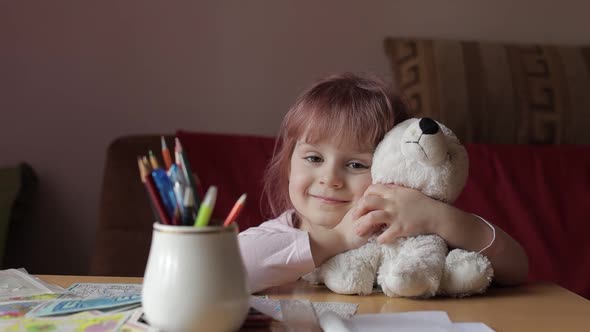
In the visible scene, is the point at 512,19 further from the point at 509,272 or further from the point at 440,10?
the point at 509,272

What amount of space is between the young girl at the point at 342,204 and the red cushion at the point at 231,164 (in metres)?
0.45

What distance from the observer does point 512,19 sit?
1.88m

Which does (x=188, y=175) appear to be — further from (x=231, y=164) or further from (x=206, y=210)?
(x=231, y=164)

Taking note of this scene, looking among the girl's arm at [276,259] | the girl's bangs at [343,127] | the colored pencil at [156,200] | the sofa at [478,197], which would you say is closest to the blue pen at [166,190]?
the colored pencil at [156,200]

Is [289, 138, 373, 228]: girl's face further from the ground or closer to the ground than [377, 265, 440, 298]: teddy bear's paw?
further from the ground

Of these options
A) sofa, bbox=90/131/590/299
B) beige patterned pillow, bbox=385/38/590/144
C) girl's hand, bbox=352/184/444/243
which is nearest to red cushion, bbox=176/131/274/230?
sofa, bbox=90/131/590/299

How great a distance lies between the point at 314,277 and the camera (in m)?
0.86

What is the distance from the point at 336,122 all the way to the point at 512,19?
1.15 meters

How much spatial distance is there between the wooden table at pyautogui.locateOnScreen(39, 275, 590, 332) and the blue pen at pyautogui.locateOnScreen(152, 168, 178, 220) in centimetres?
25

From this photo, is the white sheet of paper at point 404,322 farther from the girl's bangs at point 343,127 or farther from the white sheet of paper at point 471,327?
the girl's bangs at point 343,127

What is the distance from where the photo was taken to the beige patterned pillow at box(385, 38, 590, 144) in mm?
1657

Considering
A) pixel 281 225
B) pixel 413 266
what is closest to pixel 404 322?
pixel 413 266

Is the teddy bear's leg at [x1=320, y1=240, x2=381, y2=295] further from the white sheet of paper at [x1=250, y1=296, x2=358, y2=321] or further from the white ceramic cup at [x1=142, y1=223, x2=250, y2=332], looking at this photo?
the white ceramic cup at [x1=142, y1=223, x2=250, y2=332]

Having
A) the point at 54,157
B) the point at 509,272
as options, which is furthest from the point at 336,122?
the point at 54,157
